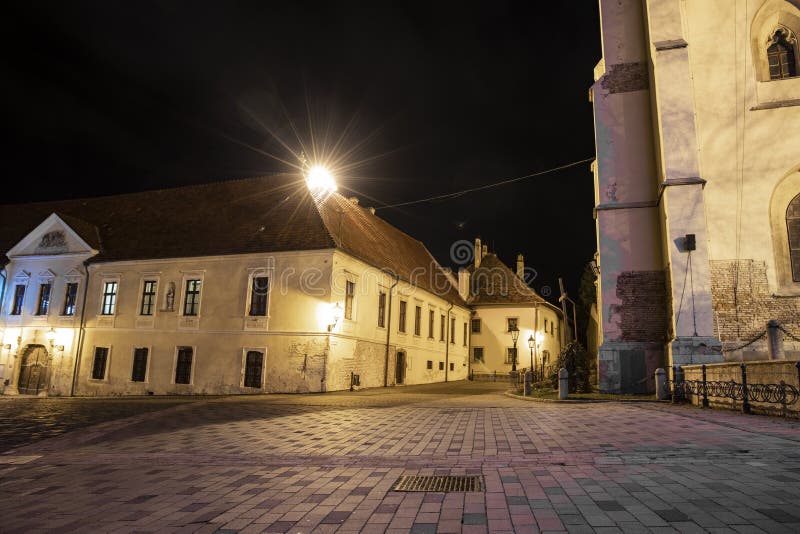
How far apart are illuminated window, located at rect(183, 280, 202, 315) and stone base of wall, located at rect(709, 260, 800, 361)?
71.4 feet

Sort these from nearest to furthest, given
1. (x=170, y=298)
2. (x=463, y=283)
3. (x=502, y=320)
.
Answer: (x=170, y=298), (x=502, y=320), (x=463, y=283)

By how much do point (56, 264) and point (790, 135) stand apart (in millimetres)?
34281

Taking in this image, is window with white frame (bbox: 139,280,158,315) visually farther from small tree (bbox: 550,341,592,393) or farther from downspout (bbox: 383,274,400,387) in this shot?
small tree (bbox: 550,341,592,393)

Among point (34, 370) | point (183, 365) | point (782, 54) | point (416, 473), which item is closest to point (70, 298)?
point (34, 370)

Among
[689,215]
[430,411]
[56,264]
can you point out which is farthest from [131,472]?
[56,264]

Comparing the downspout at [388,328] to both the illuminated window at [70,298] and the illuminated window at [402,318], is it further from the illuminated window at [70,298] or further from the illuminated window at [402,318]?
the illuminated window at [70,298]

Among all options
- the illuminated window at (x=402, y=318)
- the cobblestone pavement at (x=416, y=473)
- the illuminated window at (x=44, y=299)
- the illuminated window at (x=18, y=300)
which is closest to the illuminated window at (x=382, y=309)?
the illuminated window at (x=402, y=318)

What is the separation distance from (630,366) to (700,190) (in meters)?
5.93

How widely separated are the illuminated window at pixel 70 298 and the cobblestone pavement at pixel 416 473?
66.6 feet

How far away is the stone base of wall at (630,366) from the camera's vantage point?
15984 millimetres

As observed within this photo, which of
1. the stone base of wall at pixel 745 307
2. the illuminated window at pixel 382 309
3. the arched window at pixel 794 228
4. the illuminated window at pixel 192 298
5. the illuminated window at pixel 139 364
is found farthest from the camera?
the illuminated window at pixel 382 309

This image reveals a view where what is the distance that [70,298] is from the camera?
2734 cm

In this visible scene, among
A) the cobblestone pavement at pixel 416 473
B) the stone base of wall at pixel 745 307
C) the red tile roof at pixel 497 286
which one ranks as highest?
the red tile roof at pixel 497 286

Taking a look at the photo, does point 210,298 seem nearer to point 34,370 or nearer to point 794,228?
point 34,370
